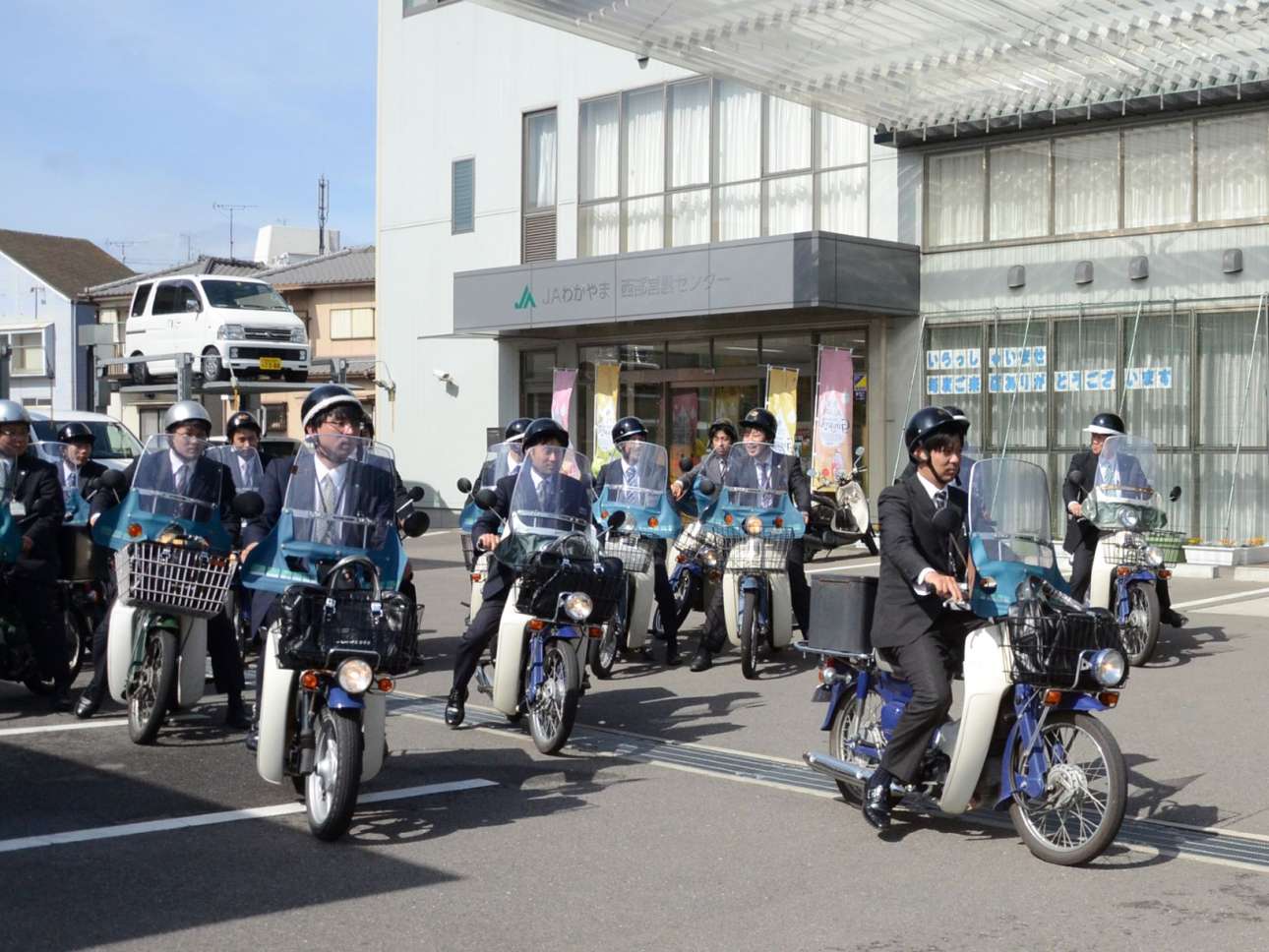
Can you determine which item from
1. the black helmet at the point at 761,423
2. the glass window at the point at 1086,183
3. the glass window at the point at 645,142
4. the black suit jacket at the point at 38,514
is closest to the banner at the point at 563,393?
the glass window at the point at 645,142

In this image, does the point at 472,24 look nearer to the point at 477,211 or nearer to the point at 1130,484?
the point at 477,211

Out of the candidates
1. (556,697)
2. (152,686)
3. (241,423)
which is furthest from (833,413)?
(152,686)

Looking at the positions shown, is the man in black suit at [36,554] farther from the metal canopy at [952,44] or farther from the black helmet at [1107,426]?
the metal canopy at [952,44]

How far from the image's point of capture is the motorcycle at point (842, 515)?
2053 cm

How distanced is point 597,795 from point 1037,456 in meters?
16.0

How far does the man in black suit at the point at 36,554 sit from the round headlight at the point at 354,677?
4.09 metres

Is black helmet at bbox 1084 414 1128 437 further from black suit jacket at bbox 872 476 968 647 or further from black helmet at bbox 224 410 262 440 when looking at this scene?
black helmet at bbox 224 410 262 440

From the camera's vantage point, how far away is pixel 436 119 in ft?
101

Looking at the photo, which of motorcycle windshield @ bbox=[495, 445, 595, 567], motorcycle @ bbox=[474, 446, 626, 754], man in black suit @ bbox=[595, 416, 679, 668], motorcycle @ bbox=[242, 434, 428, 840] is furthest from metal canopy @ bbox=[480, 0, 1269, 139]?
motorcycle @ bbox=[242, 434, 428, 840]

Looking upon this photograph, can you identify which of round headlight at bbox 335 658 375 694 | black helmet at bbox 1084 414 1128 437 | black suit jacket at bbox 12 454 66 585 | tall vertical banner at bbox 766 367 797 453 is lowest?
round headlight at bbox 335 658 375 694

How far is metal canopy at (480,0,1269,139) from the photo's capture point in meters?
17.8

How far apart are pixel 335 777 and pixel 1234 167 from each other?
17295mm

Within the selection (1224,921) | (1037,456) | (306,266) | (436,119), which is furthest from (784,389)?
(306,266)

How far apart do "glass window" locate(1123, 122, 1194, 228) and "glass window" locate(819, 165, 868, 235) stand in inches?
161
